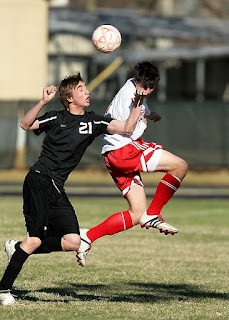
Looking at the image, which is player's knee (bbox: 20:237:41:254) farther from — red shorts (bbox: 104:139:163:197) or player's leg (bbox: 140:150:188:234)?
red shorts (bbox: 104:139:163:197)

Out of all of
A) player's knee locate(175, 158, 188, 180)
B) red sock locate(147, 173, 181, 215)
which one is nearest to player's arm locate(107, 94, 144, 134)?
player's knee locate(175, 158, 188, 180)

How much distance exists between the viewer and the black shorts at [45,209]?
7.71m

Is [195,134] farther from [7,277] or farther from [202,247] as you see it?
[7,277]

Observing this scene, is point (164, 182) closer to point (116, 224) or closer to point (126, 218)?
point (126, 218)

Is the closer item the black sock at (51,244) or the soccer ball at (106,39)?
the black sock at (51,244)

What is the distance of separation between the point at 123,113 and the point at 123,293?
1.90 m

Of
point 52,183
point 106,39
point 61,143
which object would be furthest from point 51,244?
point 106,39

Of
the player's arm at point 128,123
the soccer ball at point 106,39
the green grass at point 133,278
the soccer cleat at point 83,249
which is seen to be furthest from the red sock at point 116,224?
the soccer ball at point 106,39

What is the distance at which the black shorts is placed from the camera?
7.71m

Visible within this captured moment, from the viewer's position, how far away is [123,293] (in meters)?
8.66

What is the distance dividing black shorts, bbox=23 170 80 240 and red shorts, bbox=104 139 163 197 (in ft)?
4.22

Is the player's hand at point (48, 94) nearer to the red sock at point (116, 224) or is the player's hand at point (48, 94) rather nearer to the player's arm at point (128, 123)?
the player's arm at point (128, 123)

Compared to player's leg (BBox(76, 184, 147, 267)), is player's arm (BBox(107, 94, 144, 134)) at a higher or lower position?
higher

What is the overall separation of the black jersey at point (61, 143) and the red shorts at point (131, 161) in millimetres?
1062
